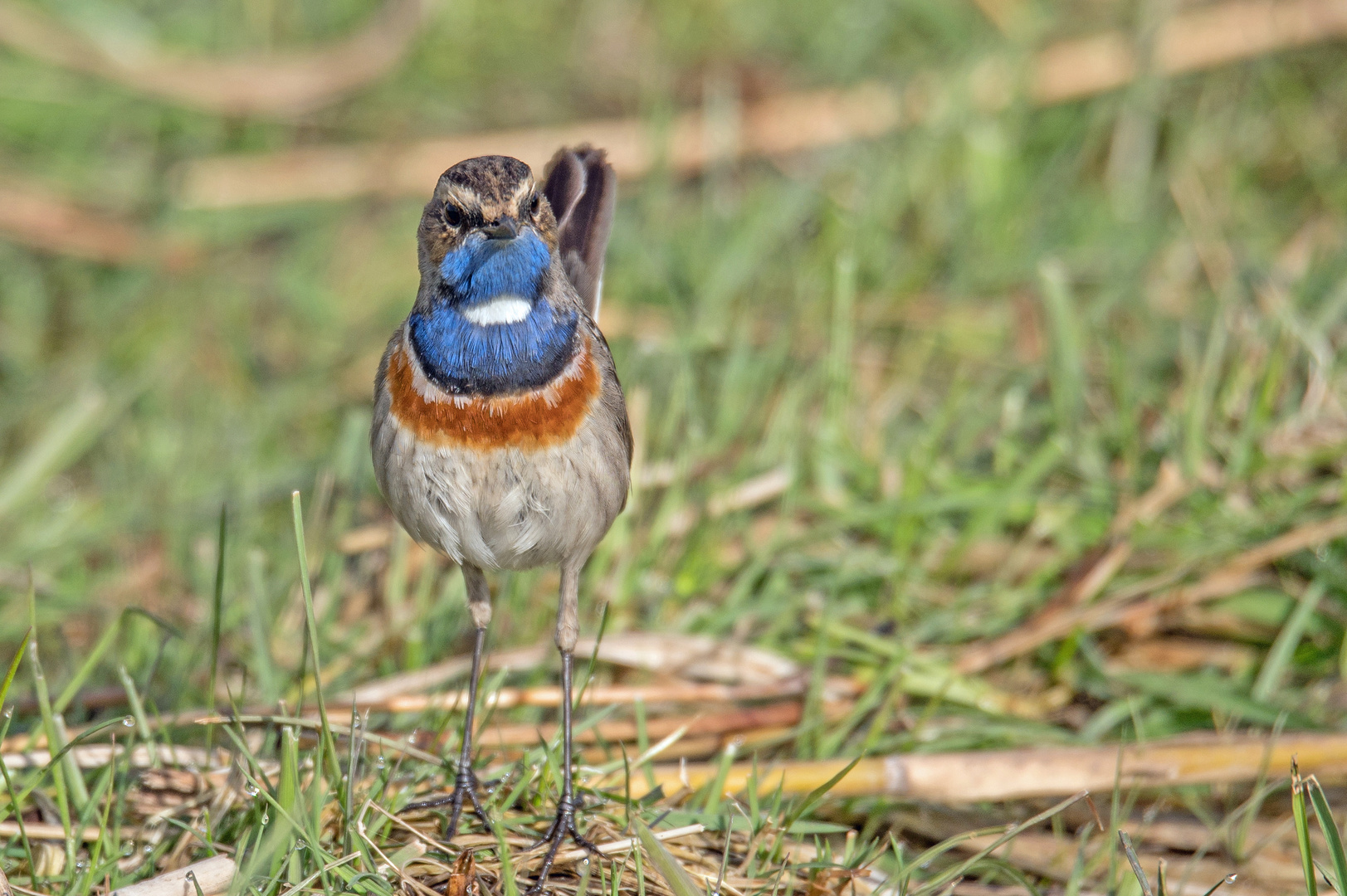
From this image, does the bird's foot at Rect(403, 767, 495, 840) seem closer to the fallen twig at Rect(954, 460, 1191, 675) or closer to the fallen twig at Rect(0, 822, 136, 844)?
the fallen twig at Rect(0, 822, 136, 844)

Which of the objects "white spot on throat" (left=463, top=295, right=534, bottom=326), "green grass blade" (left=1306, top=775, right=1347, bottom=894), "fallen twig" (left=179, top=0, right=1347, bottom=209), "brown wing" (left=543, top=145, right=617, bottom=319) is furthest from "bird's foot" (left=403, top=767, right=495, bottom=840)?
"fallen twig" (left=179, top=0, right=1347, bottom=209)

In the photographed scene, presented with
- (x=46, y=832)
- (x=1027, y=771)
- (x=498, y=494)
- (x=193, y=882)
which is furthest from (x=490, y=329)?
(x=1027, y=771)

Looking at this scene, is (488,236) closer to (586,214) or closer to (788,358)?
(586,214)

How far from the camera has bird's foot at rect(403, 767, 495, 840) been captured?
12.2 feet

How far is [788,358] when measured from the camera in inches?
245

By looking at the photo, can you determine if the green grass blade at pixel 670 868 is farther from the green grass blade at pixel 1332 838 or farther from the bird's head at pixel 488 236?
the green grass blade at pixel 1332 838

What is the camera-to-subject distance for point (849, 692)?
484 centimetres

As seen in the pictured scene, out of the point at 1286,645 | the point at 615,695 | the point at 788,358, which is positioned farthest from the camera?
the point at 788,358

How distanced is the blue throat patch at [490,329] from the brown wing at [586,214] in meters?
0.59

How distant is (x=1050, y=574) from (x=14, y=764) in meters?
3.44

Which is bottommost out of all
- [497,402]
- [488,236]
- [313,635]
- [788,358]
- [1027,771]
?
[1027,771]

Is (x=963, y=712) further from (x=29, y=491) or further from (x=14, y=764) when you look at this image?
(x=29, y=491)

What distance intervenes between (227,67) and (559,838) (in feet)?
20.3

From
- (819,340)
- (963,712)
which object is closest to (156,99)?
(819,340)
